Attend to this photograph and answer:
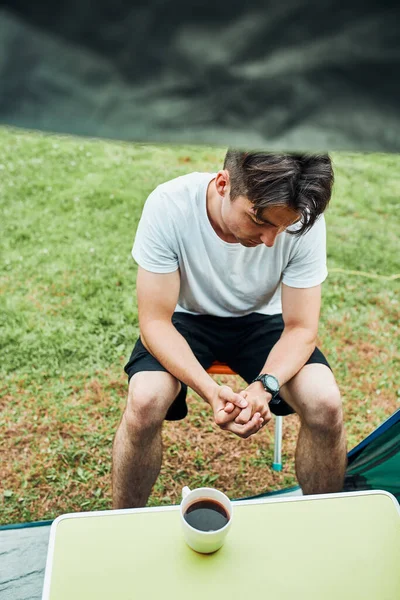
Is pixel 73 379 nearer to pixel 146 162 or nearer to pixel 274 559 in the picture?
pixel 274 559

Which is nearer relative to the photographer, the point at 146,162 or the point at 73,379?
the point at 73,379

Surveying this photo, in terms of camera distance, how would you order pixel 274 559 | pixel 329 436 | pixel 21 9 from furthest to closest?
pixel 329 436 < pixel 274 559 < pixel 21 9

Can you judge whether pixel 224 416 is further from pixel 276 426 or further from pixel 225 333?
pixel 276 426

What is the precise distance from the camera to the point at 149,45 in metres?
0.45

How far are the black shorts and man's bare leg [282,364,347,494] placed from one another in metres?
0.14

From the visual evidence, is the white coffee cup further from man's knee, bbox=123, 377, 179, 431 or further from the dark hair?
the dark hair

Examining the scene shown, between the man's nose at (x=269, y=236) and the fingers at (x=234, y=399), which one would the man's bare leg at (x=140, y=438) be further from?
the man's nose at (x=269, y=236)

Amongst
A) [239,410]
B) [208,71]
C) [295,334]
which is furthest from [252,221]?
[208,71]

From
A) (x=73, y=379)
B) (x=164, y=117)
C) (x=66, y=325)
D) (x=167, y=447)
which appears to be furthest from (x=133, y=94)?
(x=66, y=325)

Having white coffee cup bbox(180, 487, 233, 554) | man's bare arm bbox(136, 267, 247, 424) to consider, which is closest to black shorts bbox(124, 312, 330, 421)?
man's bare arm bbox(136, 267, 247, 424)

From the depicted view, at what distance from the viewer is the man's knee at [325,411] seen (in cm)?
161

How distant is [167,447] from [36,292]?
1.14m

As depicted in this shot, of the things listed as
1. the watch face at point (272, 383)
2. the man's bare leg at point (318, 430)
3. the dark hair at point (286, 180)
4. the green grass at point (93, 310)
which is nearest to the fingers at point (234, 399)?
the watch face at point (272, 383)

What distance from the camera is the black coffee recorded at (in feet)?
3.63
